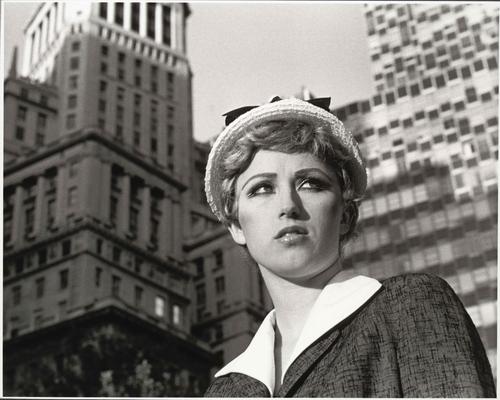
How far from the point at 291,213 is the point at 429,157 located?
4680 cm

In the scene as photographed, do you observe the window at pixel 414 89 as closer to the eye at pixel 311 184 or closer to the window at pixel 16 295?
the window at pixel 16 295

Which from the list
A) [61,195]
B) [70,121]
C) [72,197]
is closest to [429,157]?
[70,121]

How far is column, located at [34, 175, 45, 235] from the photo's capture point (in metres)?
31.5

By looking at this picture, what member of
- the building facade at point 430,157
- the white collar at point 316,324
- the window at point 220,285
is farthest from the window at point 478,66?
the white collar at point 316,324

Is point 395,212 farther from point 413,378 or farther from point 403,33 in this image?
point 413,378

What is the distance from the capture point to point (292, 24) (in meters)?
10.6

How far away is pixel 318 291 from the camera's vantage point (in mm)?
3996

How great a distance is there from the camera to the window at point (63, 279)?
3650 centimetres

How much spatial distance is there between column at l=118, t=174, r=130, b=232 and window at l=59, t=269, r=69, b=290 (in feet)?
8.96

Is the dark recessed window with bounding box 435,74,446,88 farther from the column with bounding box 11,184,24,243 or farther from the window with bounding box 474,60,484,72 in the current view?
the column with bounding box 11,184,24,243

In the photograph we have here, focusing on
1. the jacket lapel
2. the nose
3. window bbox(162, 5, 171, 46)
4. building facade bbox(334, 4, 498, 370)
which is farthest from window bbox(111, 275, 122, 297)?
the jacket lapel

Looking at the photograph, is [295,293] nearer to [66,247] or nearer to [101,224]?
[101,224]

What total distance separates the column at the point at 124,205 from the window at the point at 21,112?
15.1 ft

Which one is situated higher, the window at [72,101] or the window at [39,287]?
the window at [72,101]
